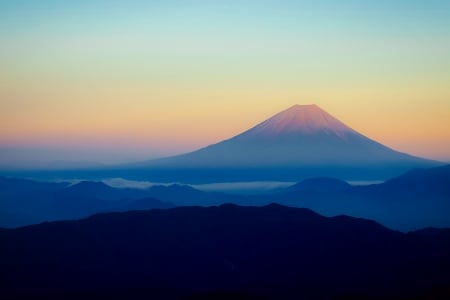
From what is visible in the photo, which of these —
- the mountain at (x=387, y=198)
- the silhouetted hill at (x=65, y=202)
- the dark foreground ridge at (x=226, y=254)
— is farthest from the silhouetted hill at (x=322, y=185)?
the dark foreground ridge at (x=226, y=254)

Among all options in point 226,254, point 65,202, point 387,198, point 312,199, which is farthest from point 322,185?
point 226,254

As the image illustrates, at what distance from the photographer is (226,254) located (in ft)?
170

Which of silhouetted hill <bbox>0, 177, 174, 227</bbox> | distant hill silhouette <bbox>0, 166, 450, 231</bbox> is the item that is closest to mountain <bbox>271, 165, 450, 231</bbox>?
distant hill silhouette <bbox>0, 166, 450, 231</bbox>

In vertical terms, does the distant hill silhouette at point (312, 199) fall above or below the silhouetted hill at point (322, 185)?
below

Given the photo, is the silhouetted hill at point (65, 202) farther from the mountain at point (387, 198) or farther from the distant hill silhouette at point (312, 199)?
the mountain at point (387, 198)

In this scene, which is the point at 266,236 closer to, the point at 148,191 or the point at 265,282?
the point at 265,282

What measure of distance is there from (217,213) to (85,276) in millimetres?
12313

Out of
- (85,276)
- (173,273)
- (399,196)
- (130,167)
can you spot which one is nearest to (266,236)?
(173,273)

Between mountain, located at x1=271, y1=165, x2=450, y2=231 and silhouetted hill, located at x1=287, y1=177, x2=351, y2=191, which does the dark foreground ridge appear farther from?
silhouetted hill, located at x1=287, y1=177, x2=351, y2=191

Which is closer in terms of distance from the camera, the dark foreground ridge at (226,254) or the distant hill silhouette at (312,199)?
the dark foreground ridge at (226,254)

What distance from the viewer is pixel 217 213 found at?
5622cm

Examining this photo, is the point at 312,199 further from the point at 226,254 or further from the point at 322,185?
the point at 226,254

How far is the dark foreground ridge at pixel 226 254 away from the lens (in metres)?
46.2

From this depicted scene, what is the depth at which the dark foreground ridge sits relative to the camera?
4625 cm
